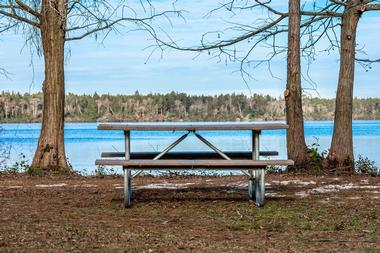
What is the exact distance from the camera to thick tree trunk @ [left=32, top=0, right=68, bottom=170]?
13125mm

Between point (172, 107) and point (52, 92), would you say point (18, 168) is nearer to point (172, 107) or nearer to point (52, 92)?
point (52, 92)

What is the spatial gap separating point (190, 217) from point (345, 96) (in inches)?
275

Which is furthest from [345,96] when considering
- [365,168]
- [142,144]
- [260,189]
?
[142,144]

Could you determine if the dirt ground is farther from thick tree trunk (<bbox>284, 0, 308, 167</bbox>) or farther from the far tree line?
the far tree line

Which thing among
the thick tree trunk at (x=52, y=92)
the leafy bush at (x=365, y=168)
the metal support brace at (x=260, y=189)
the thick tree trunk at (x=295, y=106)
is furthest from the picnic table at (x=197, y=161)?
the leafy bush at (x=365, y=168)

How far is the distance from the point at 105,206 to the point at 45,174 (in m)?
4.84

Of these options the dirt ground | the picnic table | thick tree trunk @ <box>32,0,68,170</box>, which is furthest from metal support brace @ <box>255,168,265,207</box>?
thick tree trunk @ <box>32,0,68,170</box>

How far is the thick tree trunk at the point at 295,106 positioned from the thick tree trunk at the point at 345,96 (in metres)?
0.78

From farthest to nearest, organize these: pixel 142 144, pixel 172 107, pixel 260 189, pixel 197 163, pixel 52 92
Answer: pixel 172 107 < pixel 142 144 < pixel 52 92 < pixel 260 189 < pixel 197 163

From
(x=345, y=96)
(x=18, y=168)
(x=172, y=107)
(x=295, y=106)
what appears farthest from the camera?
(x=172, y=107)

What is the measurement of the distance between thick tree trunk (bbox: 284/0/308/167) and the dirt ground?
67.1 inches

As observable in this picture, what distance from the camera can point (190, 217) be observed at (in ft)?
24.2

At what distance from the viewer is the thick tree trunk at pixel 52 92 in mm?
13125

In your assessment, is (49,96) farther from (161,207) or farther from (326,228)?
(326,228)
